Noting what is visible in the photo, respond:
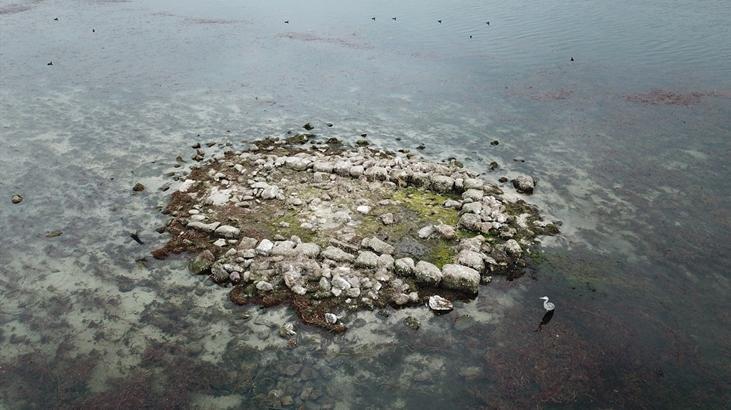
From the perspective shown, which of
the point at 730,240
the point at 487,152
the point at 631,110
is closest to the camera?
the point at 730,240

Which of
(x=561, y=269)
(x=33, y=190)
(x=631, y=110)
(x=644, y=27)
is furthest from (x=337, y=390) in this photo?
(x=644, y=27)

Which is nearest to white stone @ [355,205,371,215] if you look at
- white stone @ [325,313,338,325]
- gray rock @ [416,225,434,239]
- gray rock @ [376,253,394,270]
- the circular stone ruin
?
the circular stone ruin

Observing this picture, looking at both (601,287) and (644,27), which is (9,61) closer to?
(601,287)

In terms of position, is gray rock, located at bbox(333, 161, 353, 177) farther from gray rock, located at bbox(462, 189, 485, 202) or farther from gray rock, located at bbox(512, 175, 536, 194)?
gray rock, located at bbox(512, 175, 536, 194)

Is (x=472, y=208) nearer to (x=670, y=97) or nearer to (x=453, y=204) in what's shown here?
(x=453, y=204)

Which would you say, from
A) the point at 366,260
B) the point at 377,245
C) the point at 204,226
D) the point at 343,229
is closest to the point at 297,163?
the point at 343,229
